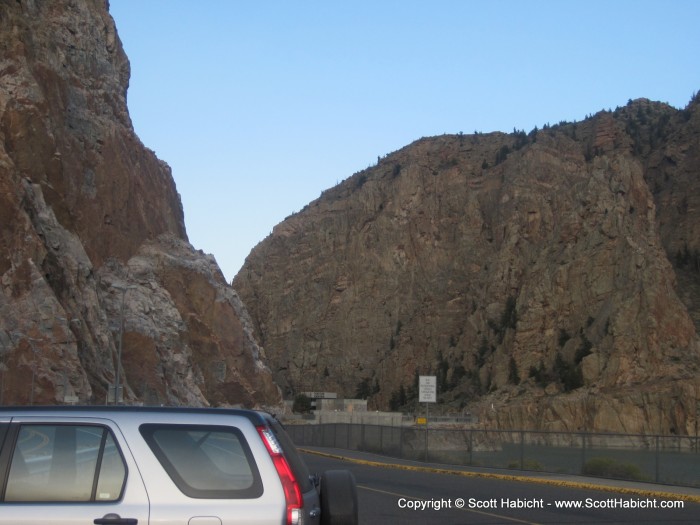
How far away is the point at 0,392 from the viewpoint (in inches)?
1709

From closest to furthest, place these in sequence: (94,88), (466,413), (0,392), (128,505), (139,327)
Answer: (128,505)
(0,392)
(139,327)
(94,88)
(466,413)

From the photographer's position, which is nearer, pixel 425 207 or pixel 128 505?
pixel 128 505

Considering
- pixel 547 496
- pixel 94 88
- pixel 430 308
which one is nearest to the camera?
pixel 547 496

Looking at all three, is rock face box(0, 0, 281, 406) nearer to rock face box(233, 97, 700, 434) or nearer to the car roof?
rock face box(233, 97, 700, 434)

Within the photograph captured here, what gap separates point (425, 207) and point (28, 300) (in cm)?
7839

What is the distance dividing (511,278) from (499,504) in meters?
89.9

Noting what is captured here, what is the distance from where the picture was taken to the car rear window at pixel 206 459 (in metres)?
5.80

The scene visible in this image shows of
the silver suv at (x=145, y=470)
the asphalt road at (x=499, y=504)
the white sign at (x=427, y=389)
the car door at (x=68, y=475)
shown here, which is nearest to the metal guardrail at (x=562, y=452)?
the white sign at (x=427, y=389)

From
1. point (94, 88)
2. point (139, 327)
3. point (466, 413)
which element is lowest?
point (466, 413)

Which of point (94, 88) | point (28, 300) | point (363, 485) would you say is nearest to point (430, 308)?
point (94, 88)

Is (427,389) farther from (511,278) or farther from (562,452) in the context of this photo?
(511,278)

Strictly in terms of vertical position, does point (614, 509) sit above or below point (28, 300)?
below

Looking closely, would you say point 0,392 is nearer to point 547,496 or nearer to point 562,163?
point 547,496

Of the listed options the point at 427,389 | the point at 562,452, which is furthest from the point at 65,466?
the point at 427,389
